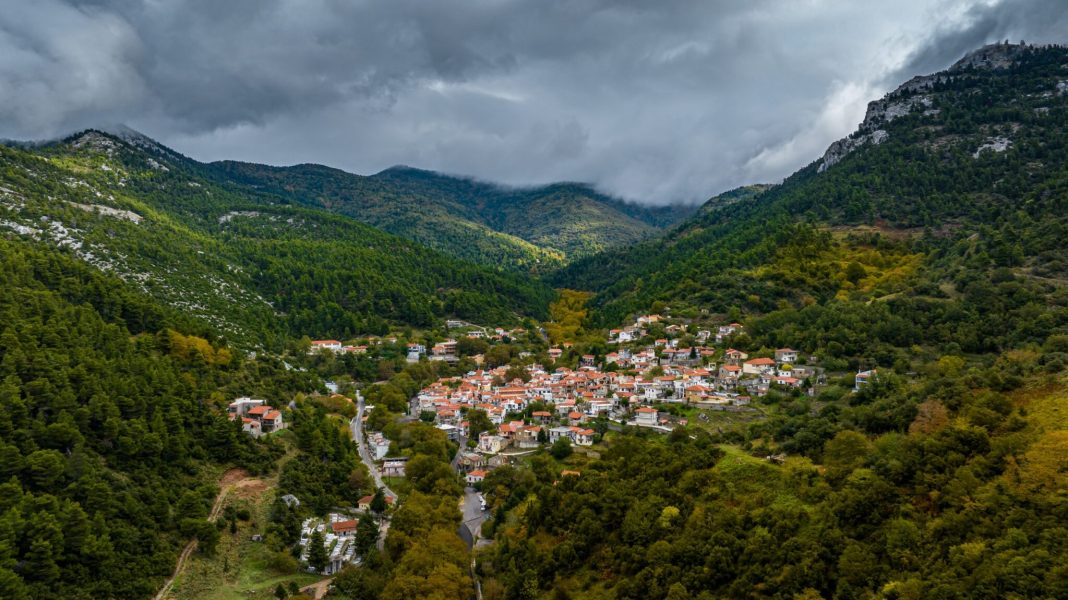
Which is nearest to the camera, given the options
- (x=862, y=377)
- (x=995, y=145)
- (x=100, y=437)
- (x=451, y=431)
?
(x=100, y=437)

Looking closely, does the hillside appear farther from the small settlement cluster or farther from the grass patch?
the small settlement cluster

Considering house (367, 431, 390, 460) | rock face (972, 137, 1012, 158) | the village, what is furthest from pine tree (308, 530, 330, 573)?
rock face (972, 137, 1012, 158)

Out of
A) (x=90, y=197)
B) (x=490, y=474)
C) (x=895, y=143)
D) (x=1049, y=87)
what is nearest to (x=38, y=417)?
(x=490, y=474)

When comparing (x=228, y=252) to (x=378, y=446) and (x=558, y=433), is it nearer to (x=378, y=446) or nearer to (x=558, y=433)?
(x=378, y=446)

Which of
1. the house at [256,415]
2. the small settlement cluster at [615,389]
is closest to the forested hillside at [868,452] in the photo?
the small settlement cluster at [615,389]

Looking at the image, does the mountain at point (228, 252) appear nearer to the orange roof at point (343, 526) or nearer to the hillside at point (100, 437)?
the hillside at point (100, 437)

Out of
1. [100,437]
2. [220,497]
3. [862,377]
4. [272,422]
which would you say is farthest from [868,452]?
[100,437]
